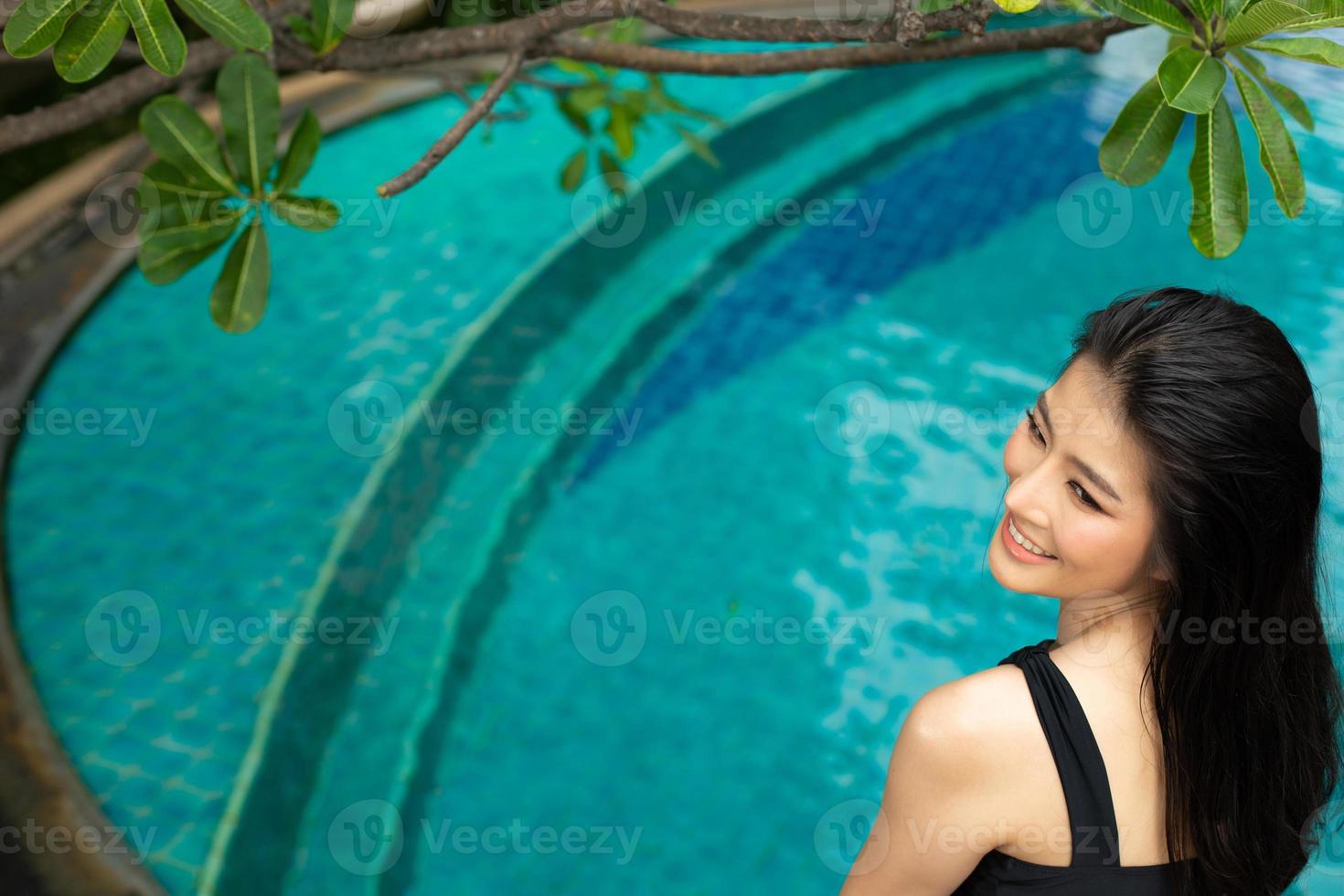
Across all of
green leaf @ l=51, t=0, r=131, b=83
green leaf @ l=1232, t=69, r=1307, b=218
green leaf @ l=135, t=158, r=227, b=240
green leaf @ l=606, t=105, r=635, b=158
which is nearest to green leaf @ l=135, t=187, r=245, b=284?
green leaf @ l=135, t=158, r=227, b=240

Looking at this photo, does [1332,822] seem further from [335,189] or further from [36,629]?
[335,189]

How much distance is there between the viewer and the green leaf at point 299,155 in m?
2.21

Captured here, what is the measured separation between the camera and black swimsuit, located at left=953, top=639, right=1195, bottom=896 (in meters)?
1.53

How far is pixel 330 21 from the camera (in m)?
2.15

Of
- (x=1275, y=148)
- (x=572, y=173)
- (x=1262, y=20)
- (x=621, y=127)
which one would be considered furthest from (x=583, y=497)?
(x=1262, y=20)

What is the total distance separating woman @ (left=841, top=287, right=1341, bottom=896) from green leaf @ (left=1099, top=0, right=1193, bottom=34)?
395mm

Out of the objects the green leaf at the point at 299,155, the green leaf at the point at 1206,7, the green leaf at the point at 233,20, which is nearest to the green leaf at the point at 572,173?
the green leaf at the point at 299,155

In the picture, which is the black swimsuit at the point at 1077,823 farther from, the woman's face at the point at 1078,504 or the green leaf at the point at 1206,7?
the green leaf at the point at 1206,7

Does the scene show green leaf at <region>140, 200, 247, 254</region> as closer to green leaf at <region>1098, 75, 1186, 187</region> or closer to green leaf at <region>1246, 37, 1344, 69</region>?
green leaf at <region>1098, 75, 1186, 187</region>

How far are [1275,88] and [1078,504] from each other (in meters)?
0.83

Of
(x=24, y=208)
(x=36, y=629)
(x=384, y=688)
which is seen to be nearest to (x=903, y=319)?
(x=384, y=688)

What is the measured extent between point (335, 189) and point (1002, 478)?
293 cm

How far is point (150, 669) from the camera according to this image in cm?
328

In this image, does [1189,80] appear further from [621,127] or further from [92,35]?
[621,127]
